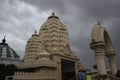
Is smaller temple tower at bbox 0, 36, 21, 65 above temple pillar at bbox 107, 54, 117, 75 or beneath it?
above

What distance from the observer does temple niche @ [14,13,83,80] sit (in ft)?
82.7

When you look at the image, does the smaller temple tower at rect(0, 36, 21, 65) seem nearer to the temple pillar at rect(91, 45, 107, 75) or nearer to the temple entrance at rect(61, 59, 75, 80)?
the temple entrance at rect(61, 59, 75, 80)

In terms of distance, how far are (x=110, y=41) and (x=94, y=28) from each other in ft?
15.3

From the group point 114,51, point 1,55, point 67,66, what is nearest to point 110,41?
point 114,51

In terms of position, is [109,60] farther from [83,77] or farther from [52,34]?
[52,34]

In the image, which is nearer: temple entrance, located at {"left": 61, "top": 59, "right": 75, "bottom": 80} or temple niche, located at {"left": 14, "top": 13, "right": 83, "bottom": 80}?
temple niche, located at {"left": 14, "top": 13, "right": 83, "bottom": 80}

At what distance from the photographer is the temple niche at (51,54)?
25.2 meters

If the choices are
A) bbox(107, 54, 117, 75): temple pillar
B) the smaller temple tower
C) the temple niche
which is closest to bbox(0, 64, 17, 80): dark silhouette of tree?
the temple niche

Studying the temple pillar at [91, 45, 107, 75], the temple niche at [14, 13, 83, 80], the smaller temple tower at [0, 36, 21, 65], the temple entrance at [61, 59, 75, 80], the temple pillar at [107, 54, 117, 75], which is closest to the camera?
the temple pillar at [91, 45, 107, 75]

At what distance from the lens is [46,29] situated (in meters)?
32.7

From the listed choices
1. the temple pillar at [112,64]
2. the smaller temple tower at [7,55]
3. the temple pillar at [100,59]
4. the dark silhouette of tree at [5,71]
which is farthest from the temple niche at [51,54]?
the smaller temple tower at [7,55]

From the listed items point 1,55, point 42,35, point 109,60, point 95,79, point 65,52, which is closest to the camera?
point 95,79

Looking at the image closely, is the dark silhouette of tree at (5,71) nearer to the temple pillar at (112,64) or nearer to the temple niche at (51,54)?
the temple niche at (51,54)

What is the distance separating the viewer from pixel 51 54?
2741 cm
